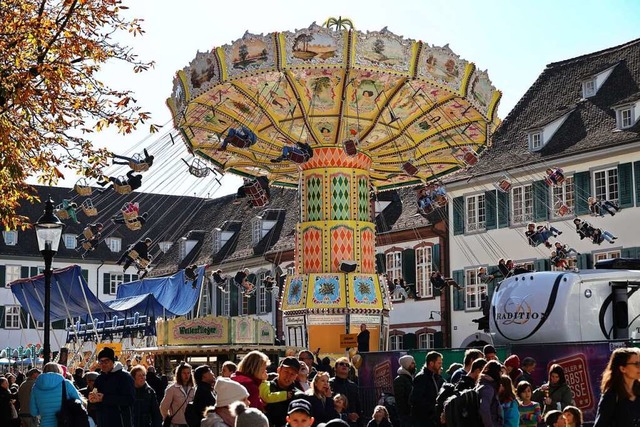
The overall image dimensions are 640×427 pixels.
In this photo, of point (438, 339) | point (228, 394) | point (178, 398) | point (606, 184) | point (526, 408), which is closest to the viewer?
point (228, 394)

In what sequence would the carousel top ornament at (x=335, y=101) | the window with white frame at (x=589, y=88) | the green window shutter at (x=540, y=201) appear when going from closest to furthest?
the carousel top ornament at (x=335, y=101), the green window shutter at (x=540, y=201), the window with white frame at (x=589, y=88)

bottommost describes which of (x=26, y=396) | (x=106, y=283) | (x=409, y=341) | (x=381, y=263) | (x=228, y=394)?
(x=26, y=396)

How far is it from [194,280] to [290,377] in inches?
1064

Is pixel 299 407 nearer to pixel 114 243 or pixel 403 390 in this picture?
pixel 403 390

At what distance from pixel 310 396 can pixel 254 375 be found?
52cm

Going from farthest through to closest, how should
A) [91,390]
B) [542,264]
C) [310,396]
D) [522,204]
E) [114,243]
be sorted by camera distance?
[114,243]
[522,204]
[542,264]
[91,390]
[310,396]

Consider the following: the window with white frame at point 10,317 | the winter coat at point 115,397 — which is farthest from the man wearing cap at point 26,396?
the window with white frame at point 10,317

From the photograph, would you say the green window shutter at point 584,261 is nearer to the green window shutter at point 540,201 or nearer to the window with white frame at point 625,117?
the green window shutter at point 540,201

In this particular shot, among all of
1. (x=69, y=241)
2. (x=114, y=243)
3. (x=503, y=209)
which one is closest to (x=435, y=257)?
(x=503, y=209)

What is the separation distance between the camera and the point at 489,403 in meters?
10.4

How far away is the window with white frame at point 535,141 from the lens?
4122 centimetres

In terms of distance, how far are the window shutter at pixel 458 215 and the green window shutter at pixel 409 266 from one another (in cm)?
244

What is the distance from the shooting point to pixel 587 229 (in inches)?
1109

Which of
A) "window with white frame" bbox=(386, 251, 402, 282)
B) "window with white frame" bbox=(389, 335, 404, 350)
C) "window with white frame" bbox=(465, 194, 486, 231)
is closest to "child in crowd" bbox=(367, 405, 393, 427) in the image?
"window with white frame" bbox=(465, 194, 486, 231)
